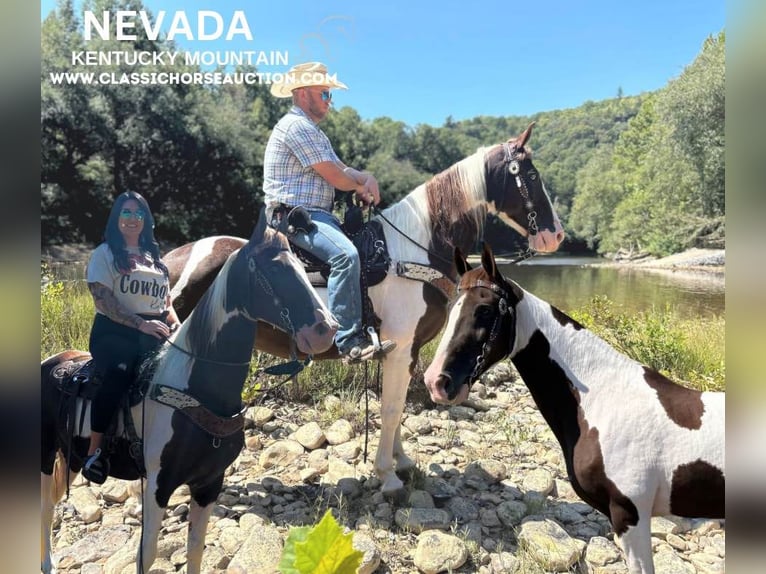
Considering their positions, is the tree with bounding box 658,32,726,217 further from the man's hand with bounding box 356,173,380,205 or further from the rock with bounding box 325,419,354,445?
the rock with bounding box 325,419,354,445

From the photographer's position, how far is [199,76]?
273 centimetres

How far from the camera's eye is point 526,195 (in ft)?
9.16

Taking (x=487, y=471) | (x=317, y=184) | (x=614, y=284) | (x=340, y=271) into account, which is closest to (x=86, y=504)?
Result: (x=340, y=271)

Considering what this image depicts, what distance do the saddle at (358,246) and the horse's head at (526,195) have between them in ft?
2.91

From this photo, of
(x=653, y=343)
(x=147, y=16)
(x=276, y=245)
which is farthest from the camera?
(x=653, y=343)

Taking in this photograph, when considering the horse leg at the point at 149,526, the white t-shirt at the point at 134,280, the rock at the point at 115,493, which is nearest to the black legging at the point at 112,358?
the white t-shirt at the point at 134,280

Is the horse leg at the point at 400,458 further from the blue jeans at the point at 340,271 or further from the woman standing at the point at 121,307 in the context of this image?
the woman standing at the point at 121,307

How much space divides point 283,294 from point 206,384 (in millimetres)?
573

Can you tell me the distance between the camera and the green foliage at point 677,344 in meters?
3.44

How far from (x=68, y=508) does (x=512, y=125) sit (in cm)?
525

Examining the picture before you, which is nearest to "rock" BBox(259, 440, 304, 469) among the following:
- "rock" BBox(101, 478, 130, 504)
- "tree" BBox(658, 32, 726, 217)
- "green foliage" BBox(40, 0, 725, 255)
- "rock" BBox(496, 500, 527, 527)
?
"rock" BBox(101, 478, 130, 504)

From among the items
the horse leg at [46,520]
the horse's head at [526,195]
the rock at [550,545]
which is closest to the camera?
the horse leg at [46,520]

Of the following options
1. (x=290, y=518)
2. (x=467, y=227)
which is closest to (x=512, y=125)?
(x=467, y=227)
